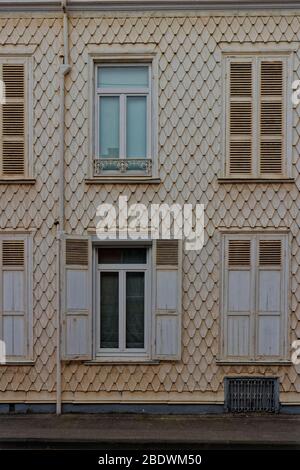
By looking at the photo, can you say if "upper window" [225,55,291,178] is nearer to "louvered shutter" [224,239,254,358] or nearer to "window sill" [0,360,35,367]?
"louvered shutter" [224,239,254,358]

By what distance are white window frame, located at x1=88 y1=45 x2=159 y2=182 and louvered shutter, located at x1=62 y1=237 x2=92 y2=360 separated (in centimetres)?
120

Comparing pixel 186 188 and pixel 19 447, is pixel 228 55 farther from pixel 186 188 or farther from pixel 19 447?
pixel 19 447

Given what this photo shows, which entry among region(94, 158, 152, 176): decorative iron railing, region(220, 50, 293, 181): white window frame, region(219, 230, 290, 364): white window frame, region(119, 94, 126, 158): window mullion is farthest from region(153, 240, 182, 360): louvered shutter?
region(119, 94, 126, 158): window mullion

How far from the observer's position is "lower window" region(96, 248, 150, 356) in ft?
30.5

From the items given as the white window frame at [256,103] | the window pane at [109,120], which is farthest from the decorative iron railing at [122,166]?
the white window frame at [256,103]

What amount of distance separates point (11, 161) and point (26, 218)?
973 mm

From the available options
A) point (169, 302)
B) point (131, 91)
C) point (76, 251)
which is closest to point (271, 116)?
point (131, 91)

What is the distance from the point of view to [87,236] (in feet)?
29.9

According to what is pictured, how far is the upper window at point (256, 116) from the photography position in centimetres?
910
